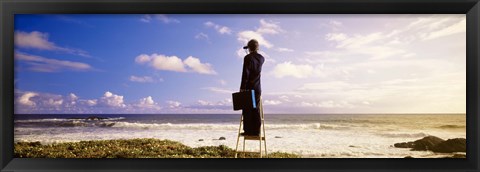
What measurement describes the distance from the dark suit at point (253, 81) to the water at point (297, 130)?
85mm

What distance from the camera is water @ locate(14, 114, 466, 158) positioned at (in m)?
3.44

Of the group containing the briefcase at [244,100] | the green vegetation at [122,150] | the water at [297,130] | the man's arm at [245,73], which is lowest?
the green vegetation at [122,150]

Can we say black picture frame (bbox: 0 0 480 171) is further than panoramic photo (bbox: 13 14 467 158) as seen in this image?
No

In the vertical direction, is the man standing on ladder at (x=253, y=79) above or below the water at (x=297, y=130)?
above

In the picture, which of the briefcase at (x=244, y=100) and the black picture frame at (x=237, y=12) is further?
the briefcase at (x=244, y=100)

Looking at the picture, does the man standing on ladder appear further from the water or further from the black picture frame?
the black picture frame

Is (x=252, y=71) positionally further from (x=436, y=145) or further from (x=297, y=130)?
(x=436, y=145)

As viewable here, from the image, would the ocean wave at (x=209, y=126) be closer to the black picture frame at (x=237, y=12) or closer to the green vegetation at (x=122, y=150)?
the green vegetation at (x=122, y=150)

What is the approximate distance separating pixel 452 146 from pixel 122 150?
2.20 meters

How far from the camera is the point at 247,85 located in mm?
3467

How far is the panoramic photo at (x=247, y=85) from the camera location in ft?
11.2

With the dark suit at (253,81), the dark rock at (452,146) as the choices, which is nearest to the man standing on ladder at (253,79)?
the dark suit at (253,81)

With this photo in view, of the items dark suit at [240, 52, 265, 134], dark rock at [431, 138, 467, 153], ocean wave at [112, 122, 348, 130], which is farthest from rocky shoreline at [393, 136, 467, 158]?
dark suit at [240, 52, 265, 134]

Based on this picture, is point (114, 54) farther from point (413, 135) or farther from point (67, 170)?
point (413, 135)
